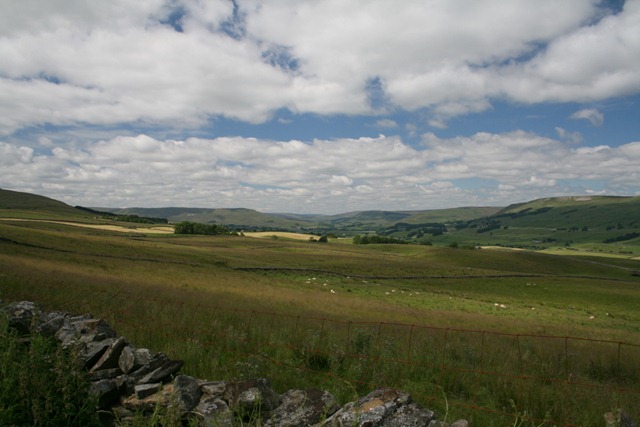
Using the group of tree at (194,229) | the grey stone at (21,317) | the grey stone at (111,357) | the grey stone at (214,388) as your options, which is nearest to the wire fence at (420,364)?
the grey stone at (214,388)

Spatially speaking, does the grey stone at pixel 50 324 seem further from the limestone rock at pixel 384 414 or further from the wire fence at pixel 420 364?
the limestone rock at pixel 384 414

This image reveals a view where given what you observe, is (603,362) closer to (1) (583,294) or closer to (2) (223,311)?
(2) (223,311)

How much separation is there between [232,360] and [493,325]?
19.9 metres

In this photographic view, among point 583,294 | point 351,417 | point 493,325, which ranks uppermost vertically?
point 351,417

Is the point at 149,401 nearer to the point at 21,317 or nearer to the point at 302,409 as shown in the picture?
the point at 302,409

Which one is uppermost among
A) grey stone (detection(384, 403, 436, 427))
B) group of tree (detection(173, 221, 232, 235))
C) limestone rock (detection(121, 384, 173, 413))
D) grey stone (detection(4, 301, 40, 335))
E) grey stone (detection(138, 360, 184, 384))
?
grey stone (detection(4, 301, 40, 335))

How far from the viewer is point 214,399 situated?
596cm

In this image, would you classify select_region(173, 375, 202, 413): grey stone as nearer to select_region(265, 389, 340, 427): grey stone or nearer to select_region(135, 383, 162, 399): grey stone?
select_region(135, 383, 162, 399): grey stone

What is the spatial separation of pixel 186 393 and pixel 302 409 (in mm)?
1741

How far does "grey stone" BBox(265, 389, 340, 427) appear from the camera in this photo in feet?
18.1

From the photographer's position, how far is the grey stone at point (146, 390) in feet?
20.9

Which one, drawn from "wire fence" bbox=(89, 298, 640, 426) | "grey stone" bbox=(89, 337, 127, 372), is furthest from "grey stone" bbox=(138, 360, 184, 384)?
"wire fence" bbox=(89, 298, 640, 426)

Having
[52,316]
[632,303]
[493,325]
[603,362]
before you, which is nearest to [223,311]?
[52,316]

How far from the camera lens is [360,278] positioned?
2425 inches
